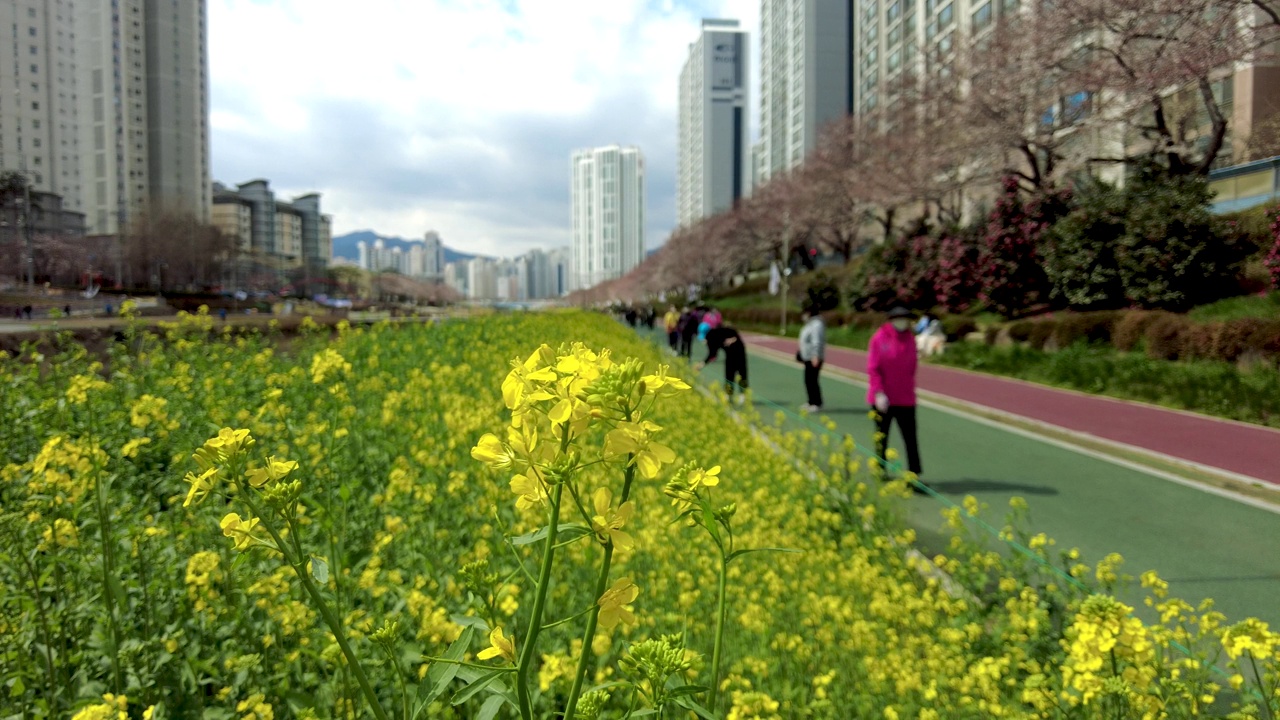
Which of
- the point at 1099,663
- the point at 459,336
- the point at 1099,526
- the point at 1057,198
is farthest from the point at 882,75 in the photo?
the point at 1099,663

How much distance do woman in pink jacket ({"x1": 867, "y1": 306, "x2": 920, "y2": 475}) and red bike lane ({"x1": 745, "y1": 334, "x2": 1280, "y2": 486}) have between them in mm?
2981

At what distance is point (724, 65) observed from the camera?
5487 inches

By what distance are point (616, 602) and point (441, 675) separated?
287 mm

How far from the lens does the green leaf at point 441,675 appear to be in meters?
0.94

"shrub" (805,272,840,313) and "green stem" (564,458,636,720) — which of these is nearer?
"green stem" (564,458,636,720)

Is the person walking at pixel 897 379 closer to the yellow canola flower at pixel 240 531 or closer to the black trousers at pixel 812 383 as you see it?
the black trousers at pixel 812 383

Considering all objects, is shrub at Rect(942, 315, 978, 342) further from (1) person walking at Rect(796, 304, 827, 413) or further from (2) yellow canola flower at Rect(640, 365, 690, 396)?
(2) yellow canola flower at Rect(640, 365, 690, 396)

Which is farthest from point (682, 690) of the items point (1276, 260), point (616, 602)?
point (1276, 260)

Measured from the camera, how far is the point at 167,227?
196 ft

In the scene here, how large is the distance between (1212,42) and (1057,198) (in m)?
5.45

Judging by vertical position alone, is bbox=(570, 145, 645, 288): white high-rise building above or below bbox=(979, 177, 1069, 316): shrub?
above

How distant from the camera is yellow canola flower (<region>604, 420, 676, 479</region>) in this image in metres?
0.86

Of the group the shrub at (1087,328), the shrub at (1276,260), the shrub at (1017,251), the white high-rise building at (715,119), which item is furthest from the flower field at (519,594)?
the white high-rise building at (715,119)

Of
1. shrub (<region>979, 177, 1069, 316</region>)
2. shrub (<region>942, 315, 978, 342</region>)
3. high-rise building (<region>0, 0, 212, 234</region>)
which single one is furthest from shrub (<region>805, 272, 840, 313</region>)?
high-rise building (<region>0, 0, 212, 234</region>)
